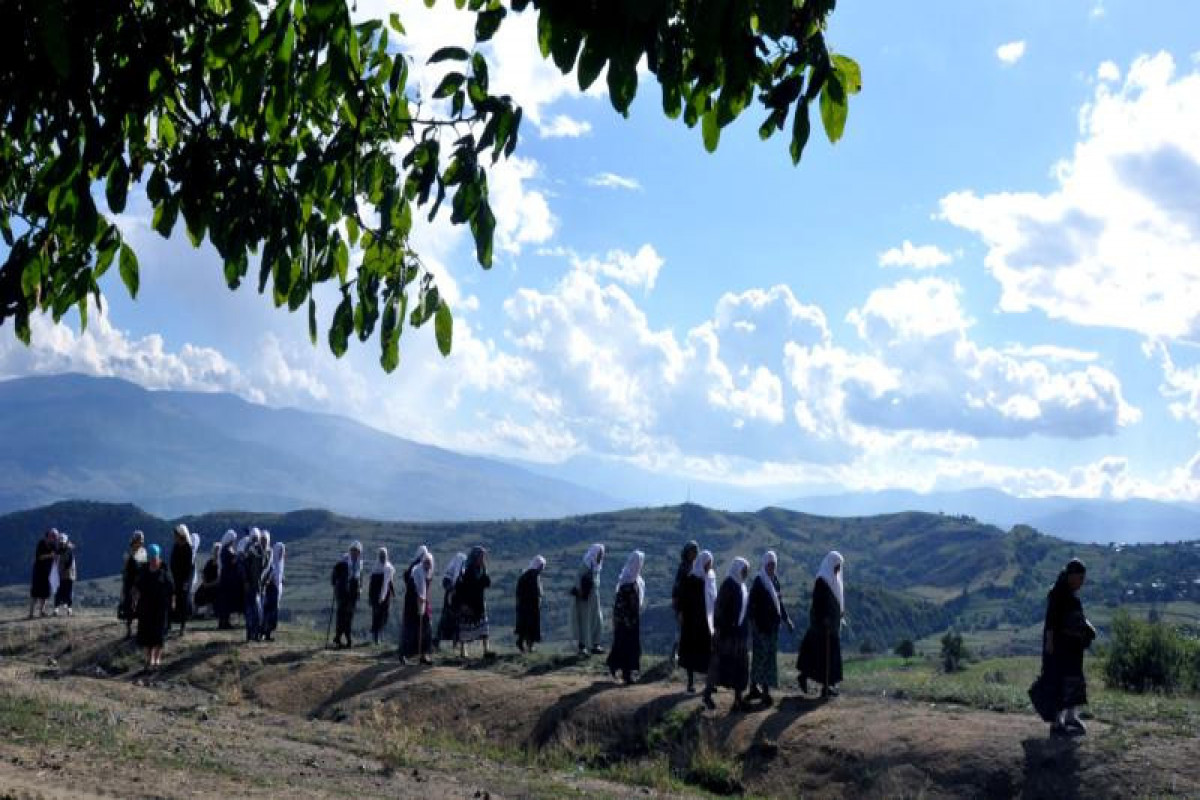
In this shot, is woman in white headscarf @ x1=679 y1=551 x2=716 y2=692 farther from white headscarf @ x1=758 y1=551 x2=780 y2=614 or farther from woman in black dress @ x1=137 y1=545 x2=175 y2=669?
woman in black dress @ x1=137 y1=545 x2=175 y2=669

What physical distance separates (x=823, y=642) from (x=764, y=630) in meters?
0.95

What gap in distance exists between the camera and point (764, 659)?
624 inches

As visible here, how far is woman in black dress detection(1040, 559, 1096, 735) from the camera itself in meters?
13.0

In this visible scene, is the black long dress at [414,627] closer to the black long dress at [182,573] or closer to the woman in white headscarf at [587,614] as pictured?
the woman in white headscarf at [587,614]

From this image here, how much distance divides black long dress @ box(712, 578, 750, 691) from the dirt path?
0.48m

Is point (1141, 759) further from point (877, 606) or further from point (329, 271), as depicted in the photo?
point (877, 606)

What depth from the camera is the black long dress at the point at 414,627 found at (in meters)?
20.9

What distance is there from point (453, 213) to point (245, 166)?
0.91m

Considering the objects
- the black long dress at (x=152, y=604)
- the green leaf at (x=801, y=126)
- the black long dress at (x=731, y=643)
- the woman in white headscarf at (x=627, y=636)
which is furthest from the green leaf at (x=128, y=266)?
the black long dress at (x=152, y=604)

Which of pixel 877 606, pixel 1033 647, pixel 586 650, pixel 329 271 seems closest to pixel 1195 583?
pixel 877 606

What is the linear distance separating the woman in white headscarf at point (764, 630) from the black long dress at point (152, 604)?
33.8 ft

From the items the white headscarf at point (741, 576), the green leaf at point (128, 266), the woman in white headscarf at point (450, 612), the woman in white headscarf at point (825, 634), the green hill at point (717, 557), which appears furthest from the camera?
the green hill at point (717, 557)

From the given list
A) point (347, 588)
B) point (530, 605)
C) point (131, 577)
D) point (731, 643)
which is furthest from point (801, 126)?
point (131, 577)

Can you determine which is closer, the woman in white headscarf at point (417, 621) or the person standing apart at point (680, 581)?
the person standing apart at point (680, 581)
